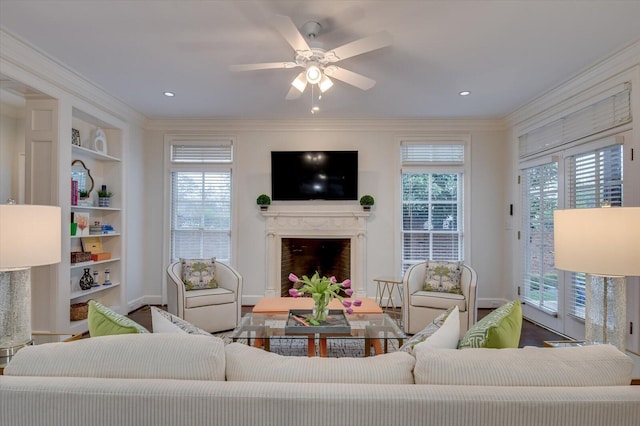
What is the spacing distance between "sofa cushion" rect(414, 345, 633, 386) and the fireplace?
12.7 feet

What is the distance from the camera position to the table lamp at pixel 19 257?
5.36 feet

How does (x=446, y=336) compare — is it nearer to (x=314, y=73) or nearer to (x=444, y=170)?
(x=314, y=73)

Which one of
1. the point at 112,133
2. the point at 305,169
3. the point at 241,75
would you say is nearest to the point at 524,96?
the point at 305,169

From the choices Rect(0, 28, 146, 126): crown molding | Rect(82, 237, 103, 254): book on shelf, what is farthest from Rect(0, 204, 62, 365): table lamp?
Rect(82, 237, 103, 254): book on shelf

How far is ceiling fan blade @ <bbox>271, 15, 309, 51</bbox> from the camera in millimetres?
2047

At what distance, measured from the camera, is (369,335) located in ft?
8.63

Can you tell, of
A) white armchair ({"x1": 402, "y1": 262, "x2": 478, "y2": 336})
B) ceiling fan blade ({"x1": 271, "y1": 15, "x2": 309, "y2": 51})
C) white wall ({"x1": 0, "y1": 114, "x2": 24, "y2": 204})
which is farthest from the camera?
white wall ({"x1": 0, "y1": 114, "x2": 24, "y2": 204})

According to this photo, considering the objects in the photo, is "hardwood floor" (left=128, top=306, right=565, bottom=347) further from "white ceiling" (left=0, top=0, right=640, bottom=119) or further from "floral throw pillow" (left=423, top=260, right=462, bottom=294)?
"white ceiling" (left=0, top=0, right=640, bottom=119)

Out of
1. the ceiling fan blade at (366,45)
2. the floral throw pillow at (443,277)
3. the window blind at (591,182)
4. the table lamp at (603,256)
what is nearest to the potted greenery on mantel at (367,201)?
the floral throw pillow at (443,277)

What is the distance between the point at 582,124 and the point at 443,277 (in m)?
2.08

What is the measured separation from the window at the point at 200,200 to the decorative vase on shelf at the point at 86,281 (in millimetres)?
1117

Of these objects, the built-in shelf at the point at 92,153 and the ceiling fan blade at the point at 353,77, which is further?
the built-in shelf at the point at 92,153

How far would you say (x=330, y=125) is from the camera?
5008 mm

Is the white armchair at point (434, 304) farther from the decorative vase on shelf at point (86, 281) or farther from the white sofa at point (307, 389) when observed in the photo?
the decorative vase on shelf at point (86, 281)
